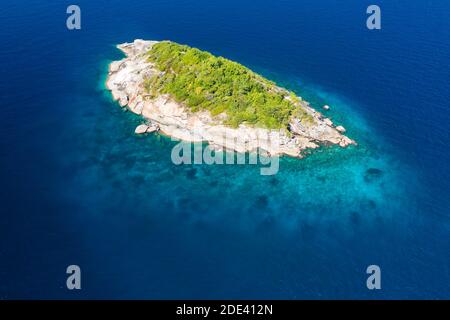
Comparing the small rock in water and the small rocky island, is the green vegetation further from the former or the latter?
the small rock in water

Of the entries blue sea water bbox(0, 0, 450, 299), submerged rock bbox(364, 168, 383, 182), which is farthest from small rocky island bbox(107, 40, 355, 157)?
submerged rock bbox(364, 168, 383, 182)

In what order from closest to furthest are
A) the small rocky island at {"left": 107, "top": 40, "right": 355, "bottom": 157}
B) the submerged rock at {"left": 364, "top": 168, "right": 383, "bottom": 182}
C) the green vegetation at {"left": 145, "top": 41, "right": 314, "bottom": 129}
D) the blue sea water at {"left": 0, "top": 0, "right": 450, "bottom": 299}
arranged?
the blue sea water at {"left": 0, "top": 0, "right": 450, "bottom": 299} < the submerged rock at {"left": 364, "top": 168, "right": 383, "bottom": 182} < the small rocky island at {"left": 107, "top": 40, "right": 355, "bottom": 157} < the green vegetation at {"left": 145, "top": 41, "right": 314, "bottom": 129}

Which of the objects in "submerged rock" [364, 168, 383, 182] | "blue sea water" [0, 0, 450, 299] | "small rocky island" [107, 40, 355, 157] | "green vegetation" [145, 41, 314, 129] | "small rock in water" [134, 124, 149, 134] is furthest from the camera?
"small rock in water" [134, 124, 149, 134]

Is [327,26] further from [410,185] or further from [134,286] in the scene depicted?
[134,286]

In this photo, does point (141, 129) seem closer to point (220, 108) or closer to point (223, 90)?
point (220, 108)

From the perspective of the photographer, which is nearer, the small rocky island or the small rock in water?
the small rocky island

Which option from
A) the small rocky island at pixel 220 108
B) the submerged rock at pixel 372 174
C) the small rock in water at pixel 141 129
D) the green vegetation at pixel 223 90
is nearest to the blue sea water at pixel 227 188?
the submerged rock at pixel 372 174

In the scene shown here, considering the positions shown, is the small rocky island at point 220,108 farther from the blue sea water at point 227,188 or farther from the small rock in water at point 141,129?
the blue sea water at point 227,188

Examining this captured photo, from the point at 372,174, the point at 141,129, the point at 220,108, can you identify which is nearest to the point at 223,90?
the point at 220,108
